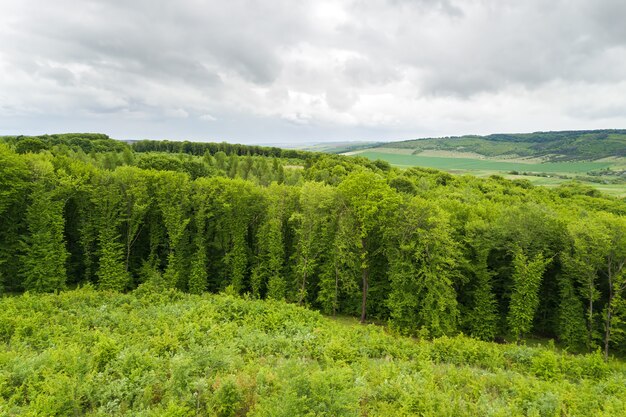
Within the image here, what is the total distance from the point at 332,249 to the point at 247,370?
63.4 ft

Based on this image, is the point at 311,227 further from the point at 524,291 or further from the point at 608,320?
the point at 608,320

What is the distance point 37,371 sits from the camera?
1176 cm

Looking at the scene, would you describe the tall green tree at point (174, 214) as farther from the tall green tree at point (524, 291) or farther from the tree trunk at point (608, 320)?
the tree trunk at point (608, 320)

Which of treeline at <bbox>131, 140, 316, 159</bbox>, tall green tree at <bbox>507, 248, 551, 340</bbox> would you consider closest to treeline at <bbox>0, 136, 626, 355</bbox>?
tall green tree at <bbox>507, 248, 551, 340</bbox>

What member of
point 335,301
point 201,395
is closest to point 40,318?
point 201,395

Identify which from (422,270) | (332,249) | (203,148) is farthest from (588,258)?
(203,148)

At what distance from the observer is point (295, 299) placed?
33438mm

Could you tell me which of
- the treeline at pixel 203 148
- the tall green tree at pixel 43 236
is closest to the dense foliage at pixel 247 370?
the tall green tree at pixel 43 236

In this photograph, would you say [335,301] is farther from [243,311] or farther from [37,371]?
[37,371]

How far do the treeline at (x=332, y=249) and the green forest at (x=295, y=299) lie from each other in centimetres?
18

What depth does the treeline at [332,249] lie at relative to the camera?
27906 mm

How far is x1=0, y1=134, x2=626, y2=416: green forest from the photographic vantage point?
11859mm

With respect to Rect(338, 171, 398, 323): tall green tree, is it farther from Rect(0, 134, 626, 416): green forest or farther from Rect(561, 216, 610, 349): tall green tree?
Rect(561, 216, 610, 349): tall green tree

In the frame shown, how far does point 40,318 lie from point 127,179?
57.3ft
